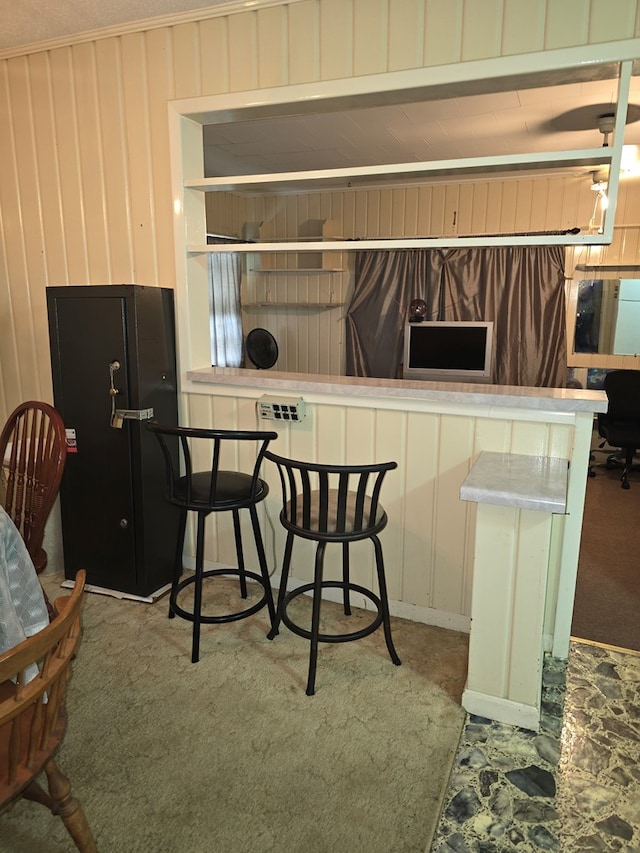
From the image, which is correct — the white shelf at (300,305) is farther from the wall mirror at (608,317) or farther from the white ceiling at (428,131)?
the wall mirror at (608,317)

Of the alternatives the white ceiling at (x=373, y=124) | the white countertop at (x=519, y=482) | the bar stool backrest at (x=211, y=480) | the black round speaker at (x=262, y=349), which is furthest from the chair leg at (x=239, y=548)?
the black round speaker at (x=262, y=349)

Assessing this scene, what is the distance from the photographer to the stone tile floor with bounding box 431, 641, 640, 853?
58.5 inches

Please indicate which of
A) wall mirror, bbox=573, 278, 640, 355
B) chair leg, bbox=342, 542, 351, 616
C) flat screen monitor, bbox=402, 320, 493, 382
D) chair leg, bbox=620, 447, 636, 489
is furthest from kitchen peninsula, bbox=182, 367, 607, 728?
wall mirror, bbox=573, 278, 640, 355

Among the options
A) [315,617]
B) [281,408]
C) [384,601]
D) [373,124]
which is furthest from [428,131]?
[315,617]

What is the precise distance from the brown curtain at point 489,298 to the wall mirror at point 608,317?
0.51 m

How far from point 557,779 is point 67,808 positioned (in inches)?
51.0

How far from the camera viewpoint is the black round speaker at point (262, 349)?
16.2ft

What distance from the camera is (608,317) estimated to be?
4.90 m

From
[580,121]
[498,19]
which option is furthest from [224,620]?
[580,121]

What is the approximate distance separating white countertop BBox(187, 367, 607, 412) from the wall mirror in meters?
2.87

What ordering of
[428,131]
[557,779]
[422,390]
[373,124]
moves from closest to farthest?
[557,779]
[422,390]
[373,124]
[428,131]

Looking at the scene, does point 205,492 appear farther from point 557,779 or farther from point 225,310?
point 225,310

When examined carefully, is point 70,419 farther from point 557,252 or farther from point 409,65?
point 557,252

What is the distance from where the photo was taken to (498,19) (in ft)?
6.62
